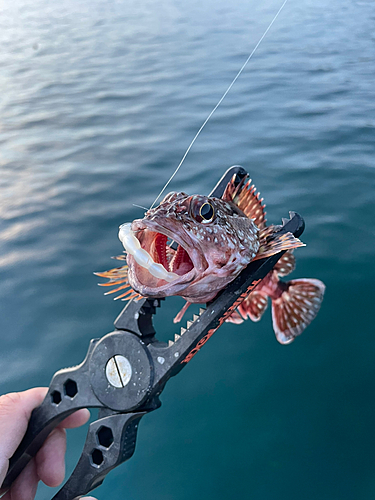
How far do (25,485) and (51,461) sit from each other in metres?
0.22

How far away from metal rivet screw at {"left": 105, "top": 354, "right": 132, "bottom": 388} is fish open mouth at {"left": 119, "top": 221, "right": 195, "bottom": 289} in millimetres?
573

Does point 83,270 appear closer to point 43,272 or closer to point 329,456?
point 43,272

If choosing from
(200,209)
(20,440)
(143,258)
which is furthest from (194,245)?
(20,440)

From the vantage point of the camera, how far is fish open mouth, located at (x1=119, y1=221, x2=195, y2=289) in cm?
207

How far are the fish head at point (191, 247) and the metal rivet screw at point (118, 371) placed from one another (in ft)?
1.72

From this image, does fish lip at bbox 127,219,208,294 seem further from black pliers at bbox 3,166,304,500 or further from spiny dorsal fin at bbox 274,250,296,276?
spiny dorsal fin at bbox 274,250,296,276

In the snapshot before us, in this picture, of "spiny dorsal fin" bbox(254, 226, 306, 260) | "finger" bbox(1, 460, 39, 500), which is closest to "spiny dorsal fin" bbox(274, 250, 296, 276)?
"spiny dorsal fin" bbox(254, 226, 306, 260)

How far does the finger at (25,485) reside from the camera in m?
2.72

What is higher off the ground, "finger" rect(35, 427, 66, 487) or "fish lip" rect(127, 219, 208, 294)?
"fish lip" rect(127, 219, 208, 294)

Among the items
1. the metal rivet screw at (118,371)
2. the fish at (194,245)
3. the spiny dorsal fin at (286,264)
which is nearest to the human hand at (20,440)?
the metal rivet screw at (118,371)

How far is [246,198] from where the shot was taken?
3.15 meters

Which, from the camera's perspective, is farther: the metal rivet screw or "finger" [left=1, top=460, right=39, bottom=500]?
"finger" [left=1, top=460, right=39, bottom=500]

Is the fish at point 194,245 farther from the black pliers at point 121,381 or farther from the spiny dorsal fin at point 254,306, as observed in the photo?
the spiny dorsal fin at point 254,306

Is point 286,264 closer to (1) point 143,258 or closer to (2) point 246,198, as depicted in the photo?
(2) point 246,198
